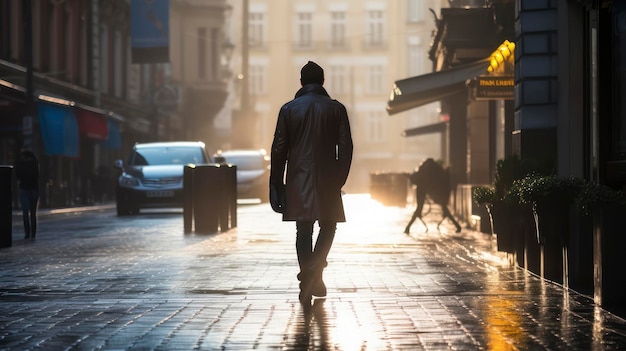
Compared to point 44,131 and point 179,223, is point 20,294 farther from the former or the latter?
point 44,131

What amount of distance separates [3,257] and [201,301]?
6556 millimetres

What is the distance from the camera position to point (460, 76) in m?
26.1

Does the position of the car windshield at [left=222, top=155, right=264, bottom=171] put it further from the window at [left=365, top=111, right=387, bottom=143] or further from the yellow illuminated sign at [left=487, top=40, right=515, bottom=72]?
the window at [left=365, top=111, right=387, bottom=143]

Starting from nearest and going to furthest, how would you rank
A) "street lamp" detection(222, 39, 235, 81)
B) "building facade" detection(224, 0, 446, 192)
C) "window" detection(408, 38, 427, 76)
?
1. "street lamp" detection(222, 39, 235, 81)
2. "building facade" detection(224, 0, 446, 192)
3. "window" detection(408, 38, 427, 76)

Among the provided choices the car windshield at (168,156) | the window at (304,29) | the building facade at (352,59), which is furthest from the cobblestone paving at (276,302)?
the window at (304,29)

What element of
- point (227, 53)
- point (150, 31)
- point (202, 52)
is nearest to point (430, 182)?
point (150, 31)

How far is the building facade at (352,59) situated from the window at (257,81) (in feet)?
0.23

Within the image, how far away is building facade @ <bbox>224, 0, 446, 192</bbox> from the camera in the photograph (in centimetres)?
10100

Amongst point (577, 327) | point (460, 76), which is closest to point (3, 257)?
point (577, 327)

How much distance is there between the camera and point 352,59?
10319 centimetres

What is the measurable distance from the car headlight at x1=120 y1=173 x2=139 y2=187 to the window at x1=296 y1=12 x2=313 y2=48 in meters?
71.8

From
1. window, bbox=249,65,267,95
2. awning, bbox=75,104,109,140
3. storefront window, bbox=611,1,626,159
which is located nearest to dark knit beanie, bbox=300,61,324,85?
storefront window, bbox=611,1,626,159

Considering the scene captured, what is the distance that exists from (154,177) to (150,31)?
14099mm

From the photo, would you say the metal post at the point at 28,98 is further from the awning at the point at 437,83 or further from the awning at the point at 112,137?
the awning at the point at 112,137
